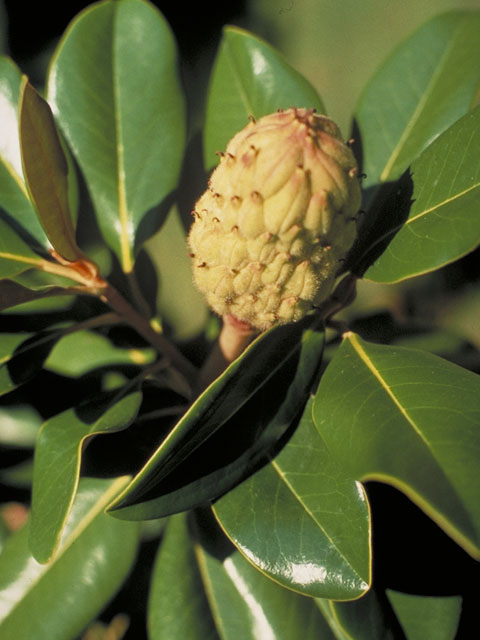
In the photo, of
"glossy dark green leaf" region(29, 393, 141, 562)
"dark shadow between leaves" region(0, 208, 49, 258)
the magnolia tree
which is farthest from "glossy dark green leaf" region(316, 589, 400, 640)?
"dark shadow between leaves" region(0, 208, 49, 258)

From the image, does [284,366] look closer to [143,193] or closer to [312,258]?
[312,258]

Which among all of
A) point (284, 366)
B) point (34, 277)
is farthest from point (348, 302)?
point (34, 277)

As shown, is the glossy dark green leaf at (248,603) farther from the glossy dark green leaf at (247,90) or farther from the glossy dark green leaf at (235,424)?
the glossy dark green leaf at (247,90)

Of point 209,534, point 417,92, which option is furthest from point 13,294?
point 417,92

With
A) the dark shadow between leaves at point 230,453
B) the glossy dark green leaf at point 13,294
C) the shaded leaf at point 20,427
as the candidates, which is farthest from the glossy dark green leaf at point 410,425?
the shaded leaf at point 20,427

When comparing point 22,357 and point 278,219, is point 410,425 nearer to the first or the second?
point 278,219

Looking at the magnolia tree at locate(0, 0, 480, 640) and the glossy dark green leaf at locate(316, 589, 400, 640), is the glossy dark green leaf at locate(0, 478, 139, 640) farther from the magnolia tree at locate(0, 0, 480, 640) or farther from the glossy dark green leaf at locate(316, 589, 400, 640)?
the glossy dark green leaf at locate(316, 589, 400, 640)
